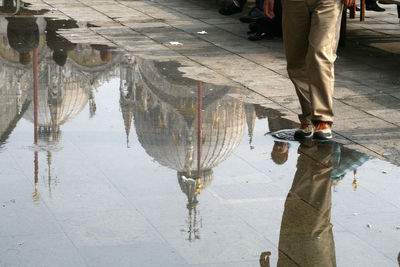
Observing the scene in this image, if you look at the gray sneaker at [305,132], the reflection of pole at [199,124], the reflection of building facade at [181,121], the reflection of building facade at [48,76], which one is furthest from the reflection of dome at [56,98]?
the gray sneaker at [305,132]

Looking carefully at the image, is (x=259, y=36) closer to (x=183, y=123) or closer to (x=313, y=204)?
(x=183, y=123)

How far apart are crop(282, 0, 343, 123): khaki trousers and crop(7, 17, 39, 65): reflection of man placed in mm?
4829

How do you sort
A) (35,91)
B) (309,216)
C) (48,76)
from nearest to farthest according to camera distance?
(309,216) → (35,91) → (48,76)

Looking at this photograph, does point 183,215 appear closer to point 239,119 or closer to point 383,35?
point 239,119

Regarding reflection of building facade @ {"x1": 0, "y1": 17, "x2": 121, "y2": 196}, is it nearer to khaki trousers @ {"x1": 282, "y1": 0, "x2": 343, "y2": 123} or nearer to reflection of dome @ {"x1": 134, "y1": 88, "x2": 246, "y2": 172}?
reflection of dome @ {"x1": 134, "y1": 88, "x2": 246, "y2": 172}

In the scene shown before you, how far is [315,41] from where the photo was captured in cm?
866

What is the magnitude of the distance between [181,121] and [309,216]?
3.10 metres

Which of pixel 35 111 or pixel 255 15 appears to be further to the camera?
pixel 255 15

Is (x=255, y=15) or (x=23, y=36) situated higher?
(x=255, y=15)

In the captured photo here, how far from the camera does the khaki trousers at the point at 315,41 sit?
863 centimetres

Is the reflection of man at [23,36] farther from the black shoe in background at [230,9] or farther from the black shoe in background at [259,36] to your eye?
the black shoe in background at [230,9]

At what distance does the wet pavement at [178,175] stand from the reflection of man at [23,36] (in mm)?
792

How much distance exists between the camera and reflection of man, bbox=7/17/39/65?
43.3 feet

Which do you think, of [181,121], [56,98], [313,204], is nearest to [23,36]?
[56,98]
